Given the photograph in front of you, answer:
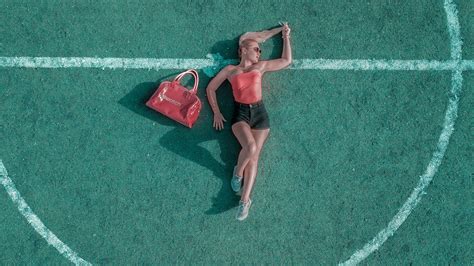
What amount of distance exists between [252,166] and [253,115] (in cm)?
65

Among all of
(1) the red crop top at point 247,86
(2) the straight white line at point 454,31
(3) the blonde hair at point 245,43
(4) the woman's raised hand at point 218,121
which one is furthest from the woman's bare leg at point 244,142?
(2) the straight white line at point 454,31

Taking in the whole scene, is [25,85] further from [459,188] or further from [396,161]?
[459,188]

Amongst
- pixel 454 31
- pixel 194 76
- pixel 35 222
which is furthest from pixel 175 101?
pixel 454 31

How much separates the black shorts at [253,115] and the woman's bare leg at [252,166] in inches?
3.5

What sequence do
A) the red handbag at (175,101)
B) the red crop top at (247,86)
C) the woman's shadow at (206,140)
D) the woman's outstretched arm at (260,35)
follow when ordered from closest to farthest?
the red crop top at (247,86) < the red handbag at (175,101) < the woman's outstretched arm at (260,35) < the woman's shadow at (206,140)

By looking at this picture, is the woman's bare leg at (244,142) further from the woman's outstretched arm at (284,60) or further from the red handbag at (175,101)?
the woman's outstretched arm at (284,60)

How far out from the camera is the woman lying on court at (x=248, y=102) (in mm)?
6641

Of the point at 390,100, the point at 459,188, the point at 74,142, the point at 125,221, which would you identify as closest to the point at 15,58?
the point at 74,142

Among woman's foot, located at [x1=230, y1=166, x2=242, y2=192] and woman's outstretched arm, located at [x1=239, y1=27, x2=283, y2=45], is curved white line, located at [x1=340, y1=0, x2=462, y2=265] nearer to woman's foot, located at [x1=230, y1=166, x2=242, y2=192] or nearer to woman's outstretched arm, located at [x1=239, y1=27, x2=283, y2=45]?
woman's foot, located at [x1=230, y1=166, x2=242, y2=192]

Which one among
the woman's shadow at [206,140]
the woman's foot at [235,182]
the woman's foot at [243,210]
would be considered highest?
the woman's shadow at [206,140]

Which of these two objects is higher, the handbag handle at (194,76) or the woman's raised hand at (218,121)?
the handbag handle at (194,76)

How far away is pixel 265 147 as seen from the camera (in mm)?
6957

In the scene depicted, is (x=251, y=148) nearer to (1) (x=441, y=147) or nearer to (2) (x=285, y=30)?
(2) (x=285, y=30)

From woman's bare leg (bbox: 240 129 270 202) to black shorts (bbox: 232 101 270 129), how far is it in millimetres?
88
